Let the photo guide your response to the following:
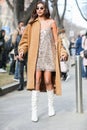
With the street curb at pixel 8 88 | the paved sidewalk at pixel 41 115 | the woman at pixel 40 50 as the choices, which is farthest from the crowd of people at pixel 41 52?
the street curb at pixel 8 88

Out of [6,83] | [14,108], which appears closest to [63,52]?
[14,108]

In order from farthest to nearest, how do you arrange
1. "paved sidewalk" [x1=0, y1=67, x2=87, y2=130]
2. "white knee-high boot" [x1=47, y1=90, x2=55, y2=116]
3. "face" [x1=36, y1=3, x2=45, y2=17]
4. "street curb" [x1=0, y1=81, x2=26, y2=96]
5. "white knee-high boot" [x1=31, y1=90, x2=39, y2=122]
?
1. "street curb" [x1=0, y1=81, x2=26, y2=96]
2. "white knee-high boot" [x1=47, y1=90, x2=55, y2=116]
3. "face" [x1=36, y1=3, x2=45, y2=17]
4. "white knee-high boot" [x1=31, y1=90, x2=39, y2=122]
5. "paved sidewalk" [x1=0, y1=67, x2=87, y2=130]

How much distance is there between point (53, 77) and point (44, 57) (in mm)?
425

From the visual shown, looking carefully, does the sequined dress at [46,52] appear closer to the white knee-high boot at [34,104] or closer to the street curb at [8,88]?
the white knee-high boot at [34,104]

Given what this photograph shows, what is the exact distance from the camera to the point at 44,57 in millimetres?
8234

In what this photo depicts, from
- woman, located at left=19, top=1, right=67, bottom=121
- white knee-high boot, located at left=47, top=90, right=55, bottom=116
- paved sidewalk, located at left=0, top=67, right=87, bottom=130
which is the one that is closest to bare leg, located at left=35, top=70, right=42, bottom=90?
woman, located at left=19, top=1, right=67, bottom=121

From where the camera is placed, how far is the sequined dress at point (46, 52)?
27.0 feet

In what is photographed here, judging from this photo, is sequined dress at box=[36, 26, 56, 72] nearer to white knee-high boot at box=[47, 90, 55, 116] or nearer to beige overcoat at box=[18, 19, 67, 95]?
beige overcoat at box=[18, 19, 67, 95]

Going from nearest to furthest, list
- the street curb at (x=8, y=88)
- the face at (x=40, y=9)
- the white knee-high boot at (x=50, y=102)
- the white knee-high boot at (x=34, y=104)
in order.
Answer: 1. the white knee-high boot at (x=34, y=104)
2. the face at (x=40, y=9)
3. the white knee-high boot at (x=50, y=102)
4. the street curb at (x=8, y=88)

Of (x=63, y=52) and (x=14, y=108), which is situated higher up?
(x=63, y=52)

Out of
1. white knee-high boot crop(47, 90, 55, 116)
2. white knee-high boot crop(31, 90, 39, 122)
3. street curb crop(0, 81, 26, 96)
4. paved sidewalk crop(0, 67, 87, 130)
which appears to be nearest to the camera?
paved sidewalk crop(0, 67, 87, 130)

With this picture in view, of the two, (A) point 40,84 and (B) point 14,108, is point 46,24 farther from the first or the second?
(B) point 14,108

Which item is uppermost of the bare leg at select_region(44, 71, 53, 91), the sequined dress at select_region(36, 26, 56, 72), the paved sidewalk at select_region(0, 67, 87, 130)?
the sequined dress at select_region(36, 26, 56, 72)

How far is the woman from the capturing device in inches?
323
